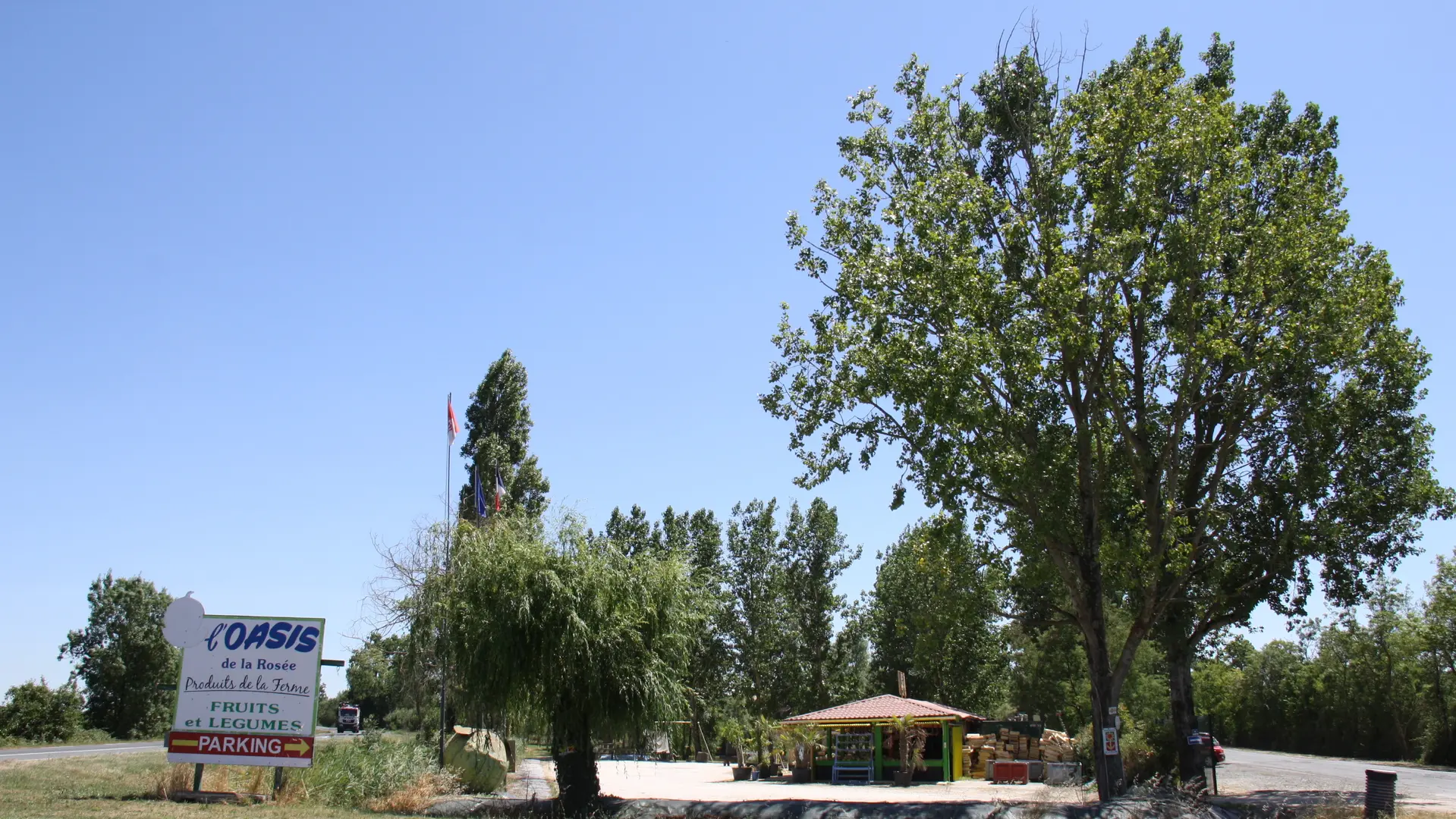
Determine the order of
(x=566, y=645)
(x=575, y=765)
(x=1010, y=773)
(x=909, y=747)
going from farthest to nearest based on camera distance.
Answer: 1. (x=1010, y=773)
2. (x=909, y=747)
3. (x=575, y=765)
4. (x=566, y=645)

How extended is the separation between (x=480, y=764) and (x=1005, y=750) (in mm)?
22691

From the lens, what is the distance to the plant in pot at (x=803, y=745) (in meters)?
33.8

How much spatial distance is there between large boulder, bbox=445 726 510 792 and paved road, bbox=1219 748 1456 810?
18411 millimetres

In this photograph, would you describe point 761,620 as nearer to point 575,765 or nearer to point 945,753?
point 945,753

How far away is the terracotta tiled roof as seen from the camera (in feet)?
107

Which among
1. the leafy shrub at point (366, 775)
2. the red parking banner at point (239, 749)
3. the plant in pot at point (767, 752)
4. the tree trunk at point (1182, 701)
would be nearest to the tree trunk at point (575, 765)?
the leafy shrub at point (366, 775)

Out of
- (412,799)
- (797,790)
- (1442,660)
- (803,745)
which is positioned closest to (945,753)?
(803,745)

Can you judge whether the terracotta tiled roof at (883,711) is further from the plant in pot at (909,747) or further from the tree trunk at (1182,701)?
the tree trunk at (1182,701)

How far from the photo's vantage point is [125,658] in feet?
207

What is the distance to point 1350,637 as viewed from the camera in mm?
53531

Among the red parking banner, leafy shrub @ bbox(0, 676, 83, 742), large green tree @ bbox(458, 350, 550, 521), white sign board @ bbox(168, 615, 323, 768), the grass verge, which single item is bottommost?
leafy shrub @ bbox(0, 676, 83, 742)

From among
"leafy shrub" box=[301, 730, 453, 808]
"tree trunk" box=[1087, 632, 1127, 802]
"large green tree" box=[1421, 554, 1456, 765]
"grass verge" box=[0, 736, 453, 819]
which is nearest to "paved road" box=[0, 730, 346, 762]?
"grass verge" box=[0, 736, 453, 819]

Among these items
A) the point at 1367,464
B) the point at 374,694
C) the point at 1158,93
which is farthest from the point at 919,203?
the point at 374,694

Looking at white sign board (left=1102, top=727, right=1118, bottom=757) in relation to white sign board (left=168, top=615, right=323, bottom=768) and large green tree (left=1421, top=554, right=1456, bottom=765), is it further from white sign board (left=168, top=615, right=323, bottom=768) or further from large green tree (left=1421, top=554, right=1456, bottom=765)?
large green tree (left=1421, top=554, right=1456, bottom=765)
